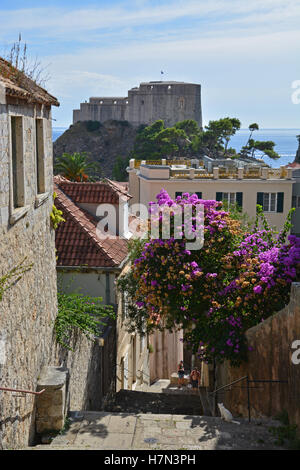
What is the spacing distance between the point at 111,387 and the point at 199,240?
7.07m

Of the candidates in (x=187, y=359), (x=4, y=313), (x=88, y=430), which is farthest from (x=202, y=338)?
(x=187, y=359)

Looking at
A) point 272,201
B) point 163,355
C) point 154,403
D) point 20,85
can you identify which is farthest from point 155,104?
point 20,85

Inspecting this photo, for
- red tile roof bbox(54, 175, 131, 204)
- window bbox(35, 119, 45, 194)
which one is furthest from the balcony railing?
window bbox(35, 119, 45, 194)

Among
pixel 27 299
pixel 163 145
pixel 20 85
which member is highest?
pixel 163 145

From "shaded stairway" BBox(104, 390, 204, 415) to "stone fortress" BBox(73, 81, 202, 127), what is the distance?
100484 mm

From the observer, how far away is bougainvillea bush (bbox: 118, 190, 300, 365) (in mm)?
13180

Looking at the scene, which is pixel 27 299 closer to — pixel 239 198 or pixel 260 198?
pixel 239 198

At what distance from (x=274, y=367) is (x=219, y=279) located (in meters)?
2.83

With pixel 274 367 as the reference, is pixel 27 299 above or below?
above

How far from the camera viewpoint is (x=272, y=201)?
38938mm

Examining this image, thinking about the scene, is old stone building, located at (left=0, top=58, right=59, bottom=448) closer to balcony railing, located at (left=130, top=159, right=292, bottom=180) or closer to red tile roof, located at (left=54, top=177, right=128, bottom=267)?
red tile roof, located at (left=54, top=177, right=128, bottom=267)

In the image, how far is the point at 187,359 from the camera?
106 ft

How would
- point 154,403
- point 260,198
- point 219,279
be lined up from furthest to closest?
point 260,198, point 154,403, point 219,279

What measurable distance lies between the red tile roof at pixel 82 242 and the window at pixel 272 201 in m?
20.6
